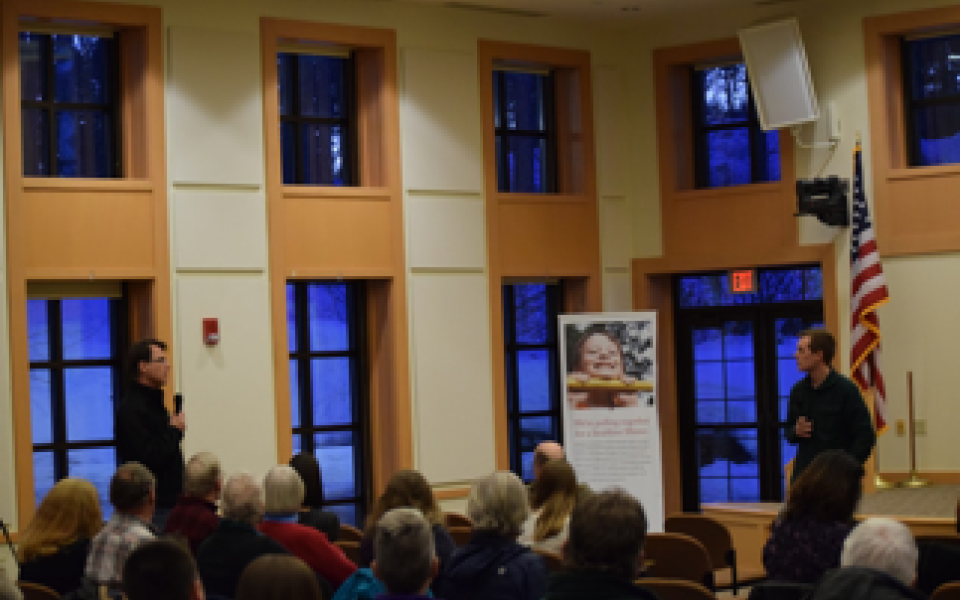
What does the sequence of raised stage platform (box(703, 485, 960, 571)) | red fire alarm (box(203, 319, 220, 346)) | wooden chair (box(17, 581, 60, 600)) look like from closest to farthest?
1. wooden chair (box(17, 581, 60, 600))
2. raised stage platform (box(703, 485, 960, 571))
3. red fire alarm (box(203, 319, 220, 346))

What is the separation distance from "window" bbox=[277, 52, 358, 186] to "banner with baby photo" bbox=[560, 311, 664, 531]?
8.20ft

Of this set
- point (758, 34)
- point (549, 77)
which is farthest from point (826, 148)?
point (549, 77)

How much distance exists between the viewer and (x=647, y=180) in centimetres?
1088

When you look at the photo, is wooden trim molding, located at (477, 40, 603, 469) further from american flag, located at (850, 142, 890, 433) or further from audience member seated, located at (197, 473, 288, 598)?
audience member seated, located at (197, 473, 288, 598)

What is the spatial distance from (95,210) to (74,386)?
4.25ft

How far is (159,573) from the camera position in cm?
283


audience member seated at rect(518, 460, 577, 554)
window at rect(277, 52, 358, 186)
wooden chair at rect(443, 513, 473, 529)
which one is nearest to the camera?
audience member seated at rect(518, 460, 577, 554)

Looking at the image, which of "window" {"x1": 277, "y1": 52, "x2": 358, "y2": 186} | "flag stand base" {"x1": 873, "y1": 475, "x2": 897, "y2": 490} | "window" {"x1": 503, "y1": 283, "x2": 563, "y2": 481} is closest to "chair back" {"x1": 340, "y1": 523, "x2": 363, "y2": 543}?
"window" {"x1": 277, "y1": 52, "x2": 358, "y2": 186}

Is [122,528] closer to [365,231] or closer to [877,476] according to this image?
[365,231]

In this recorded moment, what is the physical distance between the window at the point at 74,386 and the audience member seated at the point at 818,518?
5.95 metres

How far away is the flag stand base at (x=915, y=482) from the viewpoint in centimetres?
927

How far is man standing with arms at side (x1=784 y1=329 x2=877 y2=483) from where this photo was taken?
5938mm

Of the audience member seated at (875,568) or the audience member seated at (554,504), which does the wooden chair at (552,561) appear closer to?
the audience member seated at (554,504)

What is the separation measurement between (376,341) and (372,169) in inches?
55.7
